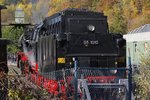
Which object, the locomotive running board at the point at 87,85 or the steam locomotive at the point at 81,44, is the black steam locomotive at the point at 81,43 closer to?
the steam locomotive at the point at 81,44

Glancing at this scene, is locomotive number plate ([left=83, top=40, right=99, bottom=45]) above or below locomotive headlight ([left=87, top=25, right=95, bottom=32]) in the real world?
below

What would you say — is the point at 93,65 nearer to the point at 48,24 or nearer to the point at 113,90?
the point at 48,24

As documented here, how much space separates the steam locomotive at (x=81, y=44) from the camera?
15508 millimetres

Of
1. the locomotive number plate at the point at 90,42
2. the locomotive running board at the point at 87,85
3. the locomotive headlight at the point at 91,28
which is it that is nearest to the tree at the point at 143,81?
the locomotive running board at the point at 87,85

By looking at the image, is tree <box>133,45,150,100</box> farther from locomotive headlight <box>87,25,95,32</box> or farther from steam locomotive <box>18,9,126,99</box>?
locomotive headlight <box>87,25,95,32</box>

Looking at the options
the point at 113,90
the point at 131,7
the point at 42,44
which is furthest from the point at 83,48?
the point at 131,7

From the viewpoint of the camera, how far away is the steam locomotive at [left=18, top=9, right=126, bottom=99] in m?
15.5

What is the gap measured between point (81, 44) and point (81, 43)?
0.04 meters

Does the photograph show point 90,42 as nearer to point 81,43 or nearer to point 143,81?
point 81,43

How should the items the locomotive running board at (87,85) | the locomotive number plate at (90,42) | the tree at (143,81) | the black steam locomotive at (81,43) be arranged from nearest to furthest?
1. the locomotive running board at (87,85)
2. the tree at (143,81)
3. the black steam locomotive at (81,43)
4. the locomotive number plate at (90,42)

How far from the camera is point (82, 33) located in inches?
632

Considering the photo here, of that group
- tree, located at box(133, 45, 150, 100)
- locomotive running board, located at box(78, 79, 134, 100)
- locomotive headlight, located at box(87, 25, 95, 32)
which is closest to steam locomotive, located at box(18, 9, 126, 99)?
locomotive headlight, located at box(87, 25, 95, 32)

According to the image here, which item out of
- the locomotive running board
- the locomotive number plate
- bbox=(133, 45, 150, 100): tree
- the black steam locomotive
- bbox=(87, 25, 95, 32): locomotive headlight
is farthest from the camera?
bbox=(87, 25, 95, 32): locomotive headlight

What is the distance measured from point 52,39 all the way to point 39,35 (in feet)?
10.1
